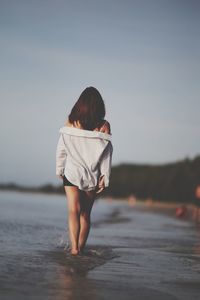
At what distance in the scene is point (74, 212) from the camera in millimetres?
5609

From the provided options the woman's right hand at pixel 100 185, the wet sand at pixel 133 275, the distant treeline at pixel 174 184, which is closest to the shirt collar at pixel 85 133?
the woman's right hand at pixel 100 185

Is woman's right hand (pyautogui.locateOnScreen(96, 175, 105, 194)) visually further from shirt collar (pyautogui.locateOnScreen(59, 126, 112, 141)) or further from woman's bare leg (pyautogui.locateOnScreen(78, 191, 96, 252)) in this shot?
shirt collar (pyautogui.locateOnScreen(59, 126, 112, 141))

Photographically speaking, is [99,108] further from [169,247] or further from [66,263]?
[169,247]

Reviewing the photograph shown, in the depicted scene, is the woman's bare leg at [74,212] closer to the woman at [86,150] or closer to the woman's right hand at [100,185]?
the woman at [86,150]

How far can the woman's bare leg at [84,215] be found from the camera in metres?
5.76

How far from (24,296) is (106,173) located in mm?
2721

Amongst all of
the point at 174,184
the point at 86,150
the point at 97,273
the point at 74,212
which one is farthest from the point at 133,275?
the point at 174,184

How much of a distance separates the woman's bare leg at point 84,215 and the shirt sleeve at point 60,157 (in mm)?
389

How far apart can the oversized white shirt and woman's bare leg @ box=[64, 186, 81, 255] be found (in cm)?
17

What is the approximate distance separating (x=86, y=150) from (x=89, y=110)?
1.51ft

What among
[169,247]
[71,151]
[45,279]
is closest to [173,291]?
[45,279]

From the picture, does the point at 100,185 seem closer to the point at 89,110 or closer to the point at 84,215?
the point at 84,215

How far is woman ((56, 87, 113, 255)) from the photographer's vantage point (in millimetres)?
5719

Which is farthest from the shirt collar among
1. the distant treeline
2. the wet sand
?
the distant treeline
